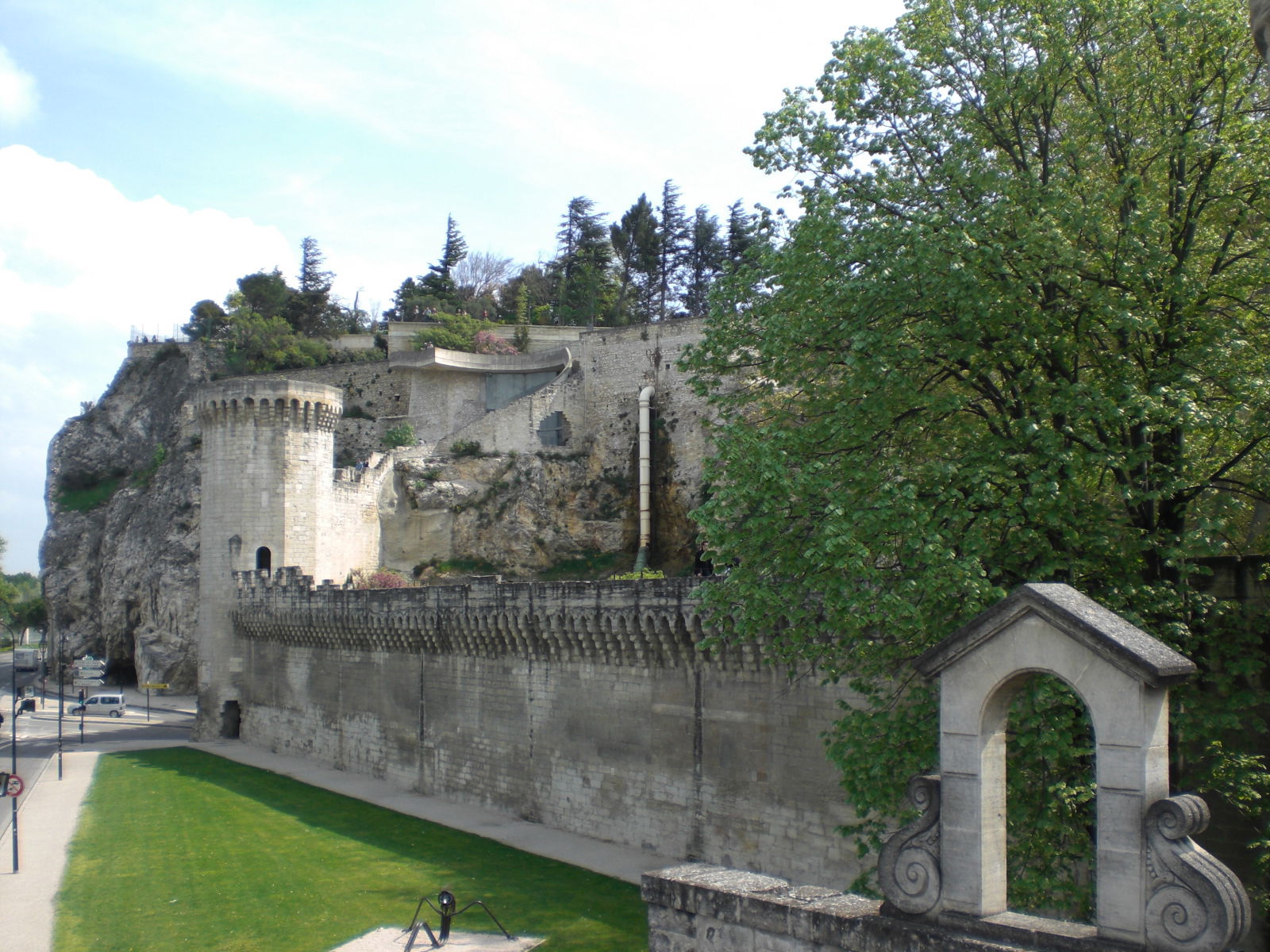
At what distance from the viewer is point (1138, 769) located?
6.40m

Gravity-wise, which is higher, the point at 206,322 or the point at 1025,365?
the point at 206,322

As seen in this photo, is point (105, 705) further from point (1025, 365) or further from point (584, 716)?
point (1025, 365)

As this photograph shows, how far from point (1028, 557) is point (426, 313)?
61.8m

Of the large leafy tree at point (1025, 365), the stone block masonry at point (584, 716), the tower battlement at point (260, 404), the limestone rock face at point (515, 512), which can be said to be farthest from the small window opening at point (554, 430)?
the large leafy tree at point (1025, 365)

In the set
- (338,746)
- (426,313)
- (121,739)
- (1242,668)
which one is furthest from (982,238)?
(426,313)

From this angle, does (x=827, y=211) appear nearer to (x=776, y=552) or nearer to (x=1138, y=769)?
(x=776, y=552)

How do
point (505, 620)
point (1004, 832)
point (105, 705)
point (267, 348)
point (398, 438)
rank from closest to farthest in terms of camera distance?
point (1004, 832) < point (505, 620) < point (105, 705) < point (398, 438) < point (267, 348)

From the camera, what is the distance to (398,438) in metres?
50.6

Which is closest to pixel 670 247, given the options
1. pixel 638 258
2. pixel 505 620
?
pixel 638 258

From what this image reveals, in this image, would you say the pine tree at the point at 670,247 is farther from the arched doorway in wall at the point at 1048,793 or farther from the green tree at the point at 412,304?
the arched doorway in wall at the point at 1048,793

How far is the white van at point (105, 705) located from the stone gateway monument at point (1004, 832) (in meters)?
44.5

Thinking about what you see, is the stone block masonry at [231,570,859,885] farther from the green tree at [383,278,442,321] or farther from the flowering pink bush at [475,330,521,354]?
the green tree at [383,278,442,321]

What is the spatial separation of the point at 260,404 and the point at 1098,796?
34.9 meters

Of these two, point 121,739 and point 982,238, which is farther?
point 121,739
